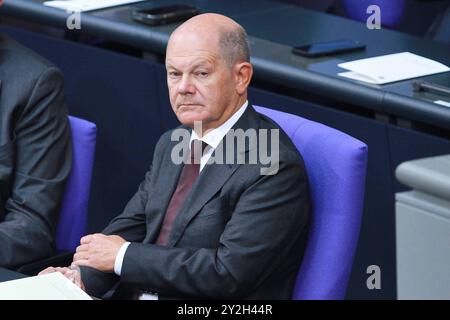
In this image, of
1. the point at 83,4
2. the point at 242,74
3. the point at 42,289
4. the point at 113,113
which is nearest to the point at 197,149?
the point at 242,74

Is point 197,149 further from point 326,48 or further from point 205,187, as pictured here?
point 326,48

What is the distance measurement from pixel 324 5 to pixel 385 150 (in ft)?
6.01

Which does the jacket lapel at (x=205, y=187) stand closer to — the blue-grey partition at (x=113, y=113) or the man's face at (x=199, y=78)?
the man's face at (x=199, y=78)

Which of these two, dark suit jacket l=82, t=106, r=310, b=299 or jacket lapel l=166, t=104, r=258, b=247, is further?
jacket lapel l=166, t=104, r=258, b=247

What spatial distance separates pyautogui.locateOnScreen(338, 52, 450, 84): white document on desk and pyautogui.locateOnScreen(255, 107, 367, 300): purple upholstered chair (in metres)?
0.83

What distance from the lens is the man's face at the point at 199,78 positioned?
214 centimetres

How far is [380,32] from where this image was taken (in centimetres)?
350

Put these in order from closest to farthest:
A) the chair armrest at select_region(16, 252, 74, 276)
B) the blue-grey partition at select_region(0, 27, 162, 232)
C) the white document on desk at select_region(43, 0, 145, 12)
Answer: the chair armrest at select_region(16, 252, 74, 276)
the blue-grey partition at select_region(0, 27, 162, 232)
the white document on desk at select_region(43, 0, 145, 12)

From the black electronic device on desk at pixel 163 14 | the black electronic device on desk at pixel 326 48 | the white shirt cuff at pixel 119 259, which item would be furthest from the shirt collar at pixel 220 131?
the black electronic device on desk at pixel 163 14

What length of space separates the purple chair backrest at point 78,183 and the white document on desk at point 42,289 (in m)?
0.71

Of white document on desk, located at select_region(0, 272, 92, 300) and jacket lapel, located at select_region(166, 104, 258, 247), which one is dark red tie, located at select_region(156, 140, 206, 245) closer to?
jacket lapel, located at select_region(166, 104, 258, 247)

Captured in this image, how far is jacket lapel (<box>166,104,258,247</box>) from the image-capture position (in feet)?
7.00

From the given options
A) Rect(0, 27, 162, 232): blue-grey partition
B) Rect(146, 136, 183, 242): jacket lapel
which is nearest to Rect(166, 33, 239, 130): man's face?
Rect(146, 136, 183, 242): jacket lapel
